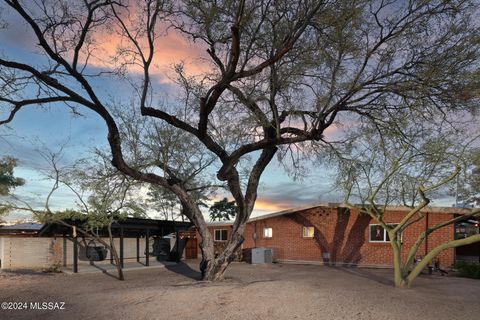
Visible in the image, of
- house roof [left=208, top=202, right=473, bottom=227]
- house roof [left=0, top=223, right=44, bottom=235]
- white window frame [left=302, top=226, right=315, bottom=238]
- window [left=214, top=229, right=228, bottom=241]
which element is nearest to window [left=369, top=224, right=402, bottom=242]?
house roof [left=208, top=202, right=473, bottom=227]

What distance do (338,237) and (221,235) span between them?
32.4ft

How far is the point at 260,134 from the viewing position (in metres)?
15.0

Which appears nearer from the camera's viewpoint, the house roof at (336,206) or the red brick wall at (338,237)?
the house roof at (336,206)

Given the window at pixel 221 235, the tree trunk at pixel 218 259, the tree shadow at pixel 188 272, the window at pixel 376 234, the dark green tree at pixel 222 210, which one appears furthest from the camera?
the dark green tree at pixel 222 210

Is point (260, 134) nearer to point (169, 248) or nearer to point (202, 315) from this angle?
point (202, 315)

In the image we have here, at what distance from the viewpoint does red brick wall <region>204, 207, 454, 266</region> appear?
67.9 ft

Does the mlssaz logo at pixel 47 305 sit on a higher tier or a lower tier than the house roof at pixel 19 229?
lower

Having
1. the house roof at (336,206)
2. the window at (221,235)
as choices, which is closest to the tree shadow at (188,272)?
the house roof at (336,206)

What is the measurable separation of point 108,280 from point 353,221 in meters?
13.1

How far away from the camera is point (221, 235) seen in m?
30.8

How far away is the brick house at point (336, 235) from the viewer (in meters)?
20.6

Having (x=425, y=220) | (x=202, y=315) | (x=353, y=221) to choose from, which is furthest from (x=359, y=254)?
(x=202, y=315)

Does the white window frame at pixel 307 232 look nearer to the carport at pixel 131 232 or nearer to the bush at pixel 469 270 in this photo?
the carport at pixel 131 232

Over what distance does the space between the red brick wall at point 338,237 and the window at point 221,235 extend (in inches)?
122
